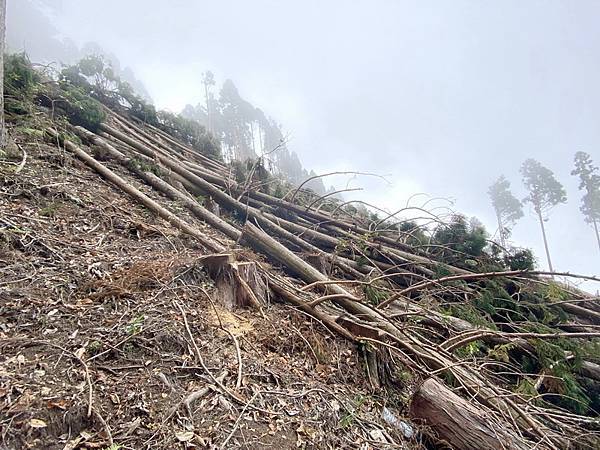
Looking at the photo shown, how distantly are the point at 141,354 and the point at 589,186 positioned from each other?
124 feet

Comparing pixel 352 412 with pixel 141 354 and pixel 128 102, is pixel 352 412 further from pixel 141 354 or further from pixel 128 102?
pixel 128 102

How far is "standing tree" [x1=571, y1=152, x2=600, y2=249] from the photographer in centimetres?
2848

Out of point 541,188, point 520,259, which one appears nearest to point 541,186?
point 541,188

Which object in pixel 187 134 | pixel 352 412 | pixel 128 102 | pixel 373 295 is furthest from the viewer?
pixel 187 134

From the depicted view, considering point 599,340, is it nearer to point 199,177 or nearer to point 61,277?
point 61,277

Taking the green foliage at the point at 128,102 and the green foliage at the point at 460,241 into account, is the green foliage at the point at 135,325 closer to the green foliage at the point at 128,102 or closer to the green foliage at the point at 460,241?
the green foliage at the point at 460,241

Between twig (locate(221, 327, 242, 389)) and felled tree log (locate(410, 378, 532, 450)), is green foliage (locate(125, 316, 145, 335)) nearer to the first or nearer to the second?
twig (locate(221, 327, 242, 389))

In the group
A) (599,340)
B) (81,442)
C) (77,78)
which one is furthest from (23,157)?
(599,340)

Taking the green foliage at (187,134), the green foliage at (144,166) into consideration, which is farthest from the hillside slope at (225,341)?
the green foliage at (187,134)

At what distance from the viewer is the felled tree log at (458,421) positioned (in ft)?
7.72

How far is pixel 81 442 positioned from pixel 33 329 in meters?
0.99

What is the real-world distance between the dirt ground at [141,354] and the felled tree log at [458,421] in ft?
0.97

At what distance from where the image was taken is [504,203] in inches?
1393

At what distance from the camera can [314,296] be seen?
385 cm
